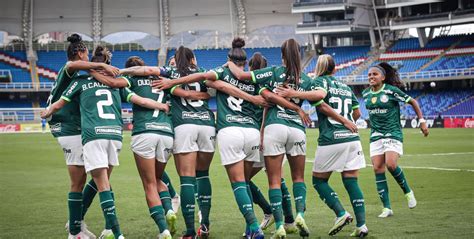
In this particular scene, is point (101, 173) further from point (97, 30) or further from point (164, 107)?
point (97, 30)

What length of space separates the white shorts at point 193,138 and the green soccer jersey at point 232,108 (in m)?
0.24

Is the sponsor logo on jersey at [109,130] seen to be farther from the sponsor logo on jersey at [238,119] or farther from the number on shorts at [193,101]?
the sponsor logo on jersey at [238,119]

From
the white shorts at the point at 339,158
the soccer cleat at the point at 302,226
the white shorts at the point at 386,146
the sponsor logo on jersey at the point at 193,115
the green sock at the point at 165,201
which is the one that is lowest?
the soccer cleat at the point at 302,226

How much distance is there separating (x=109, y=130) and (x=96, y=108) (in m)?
0.33

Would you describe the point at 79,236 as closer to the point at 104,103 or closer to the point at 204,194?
the point at 204,194

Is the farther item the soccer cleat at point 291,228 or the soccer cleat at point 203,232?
the soccer cleat at point 291,228

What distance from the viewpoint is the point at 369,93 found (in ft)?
41.7

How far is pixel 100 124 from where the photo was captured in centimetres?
927

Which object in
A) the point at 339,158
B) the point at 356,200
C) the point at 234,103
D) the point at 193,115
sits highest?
the point at 234,103

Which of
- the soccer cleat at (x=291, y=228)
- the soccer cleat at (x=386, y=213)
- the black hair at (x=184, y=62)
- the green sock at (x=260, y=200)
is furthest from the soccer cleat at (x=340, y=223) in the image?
the black hair at (x=184, y=62)

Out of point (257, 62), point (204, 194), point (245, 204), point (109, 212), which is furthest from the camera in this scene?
point (257, 62)

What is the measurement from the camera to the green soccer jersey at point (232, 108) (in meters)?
9.79

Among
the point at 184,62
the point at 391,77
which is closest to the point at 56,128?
the point at 184,62

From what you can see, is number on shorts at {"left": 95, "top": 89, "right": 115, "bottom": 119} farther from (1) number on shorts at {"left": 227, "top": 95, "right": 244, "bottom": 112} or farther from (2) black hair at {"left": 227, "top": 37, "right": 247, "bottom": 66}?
(2) black hair at {"left": 227, "top": 37, "right": 247, "bottom": 66}
